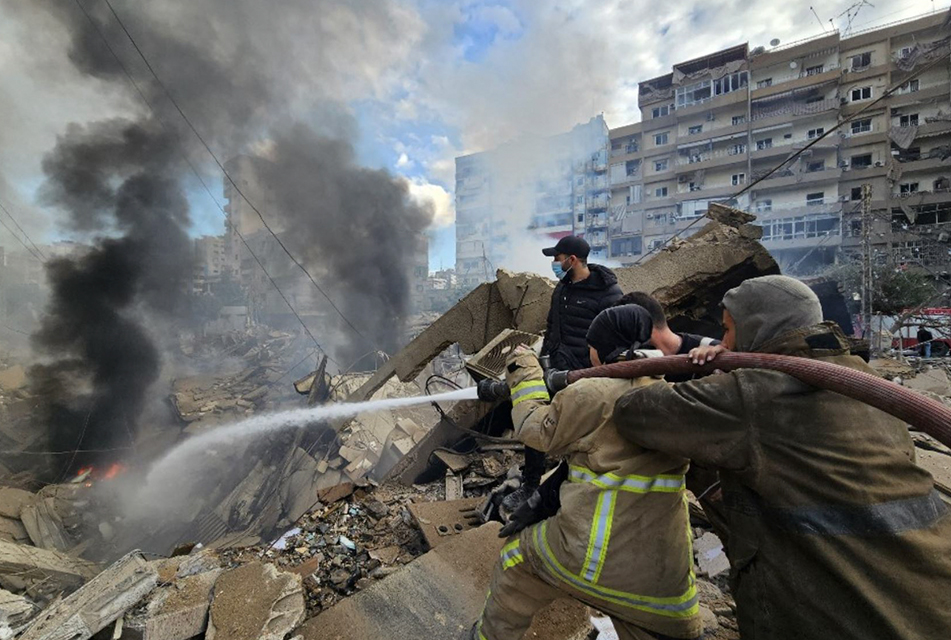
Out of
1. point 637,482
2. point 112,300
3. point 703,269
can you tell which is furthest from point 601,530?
point 112,300

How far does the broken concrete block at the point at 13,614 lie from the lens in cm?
264

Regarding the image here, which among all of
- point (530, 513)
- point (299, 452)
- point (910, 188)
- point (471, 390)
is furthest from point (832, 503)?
point (910, 188)

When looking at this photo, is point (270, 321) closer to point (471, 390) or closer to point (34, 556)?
point (34, 556)

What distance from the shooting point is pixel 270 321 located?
2880 cm

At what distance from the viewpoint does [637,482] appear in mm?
1396

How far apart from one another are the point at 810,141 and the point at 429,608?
36035mm

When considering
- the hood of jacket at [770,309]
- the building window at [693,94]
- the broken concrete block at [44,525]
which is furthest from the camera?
the building window at [693,94]

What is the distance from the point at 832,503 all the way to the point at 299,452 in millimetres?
8632

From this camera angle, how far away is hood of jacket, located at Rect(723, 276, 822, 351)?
121cm

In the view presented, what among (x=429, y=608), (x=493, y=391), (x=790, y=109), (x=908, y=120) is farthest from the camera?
(x=790, y=109)

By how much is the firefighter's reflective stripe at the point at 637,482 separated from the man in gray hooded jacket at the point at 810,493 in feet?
0.67

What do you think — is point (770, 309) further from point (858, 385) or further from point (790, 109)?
point (790, 109)

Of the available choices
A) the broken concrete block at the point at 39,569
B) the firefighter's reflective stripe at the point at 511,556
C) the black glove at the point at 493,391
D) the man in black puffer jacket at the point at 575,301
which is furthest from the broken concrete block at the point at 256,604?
the broken concrete block at the point at 39,569

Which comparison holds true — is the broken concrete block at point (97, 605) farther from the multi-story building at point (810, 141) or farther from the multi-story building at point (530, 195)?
the multi-story building at point (530, 195)
